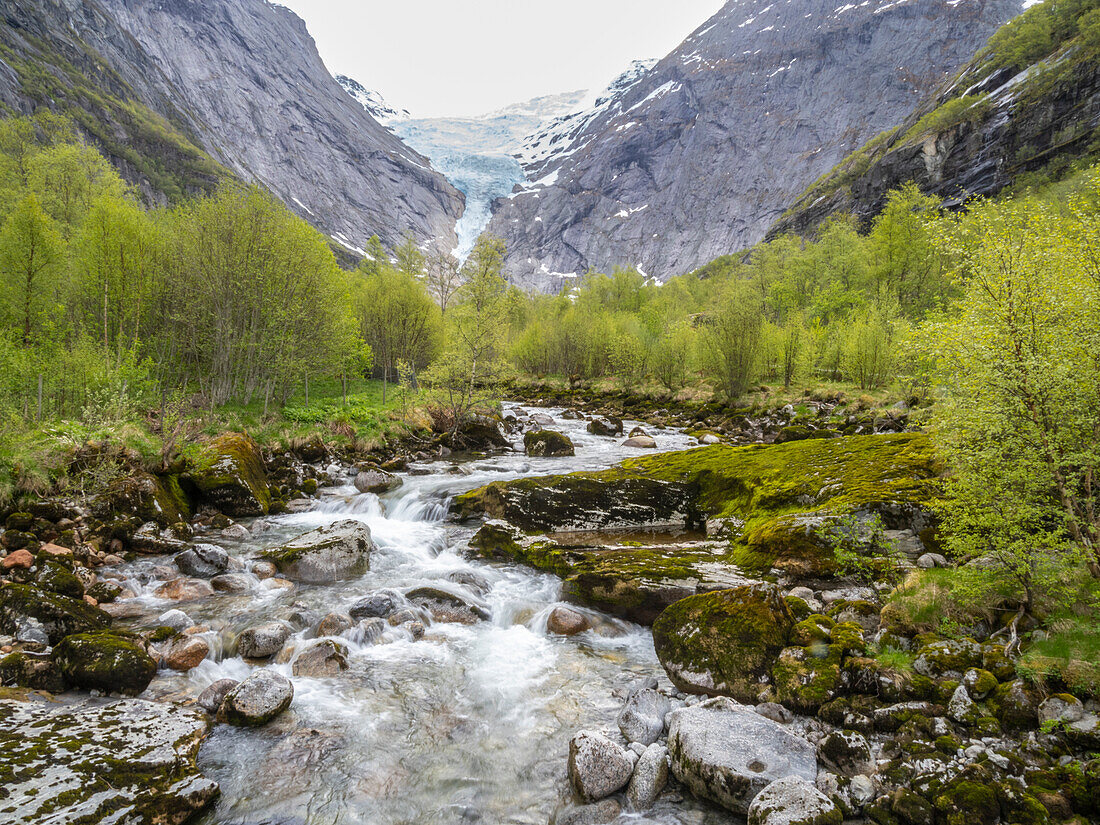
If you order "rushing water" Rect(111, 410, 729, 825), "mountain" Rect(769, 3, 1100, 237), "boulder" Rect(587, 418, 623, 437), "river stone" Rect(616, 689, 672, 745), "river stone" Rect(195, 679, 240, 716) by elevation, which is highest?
"mountain" Rect(769, 3, 1100, 237)

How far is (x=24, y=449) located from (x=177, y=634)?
655 centimetres

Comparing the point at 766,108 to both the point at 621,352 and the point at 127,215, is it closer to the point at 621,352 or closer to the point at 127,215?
the point at 621,352

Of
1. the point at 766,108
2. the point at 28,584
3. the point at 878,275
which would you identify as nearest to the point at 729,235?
the point at 766,108

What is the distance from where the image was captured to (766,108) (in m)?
194

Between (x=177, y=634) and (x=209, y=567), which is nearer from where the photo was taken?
(x=177, y=634)

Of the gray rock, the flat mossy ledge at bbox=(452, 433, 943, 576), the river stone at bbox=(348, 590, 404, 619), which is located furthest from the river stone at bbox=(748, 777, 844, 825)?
the river stone at bbox=(348, 590, 404, 619)

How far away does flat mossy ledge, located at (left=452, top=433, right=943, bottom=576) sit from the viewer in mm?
9016

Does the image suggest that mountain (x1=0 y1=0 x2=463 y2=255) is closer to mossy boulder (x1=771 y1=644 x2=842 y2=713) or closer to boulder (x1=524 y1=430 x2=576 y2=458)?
boulder (x1=524 y1=430 x2=576 y2=458)

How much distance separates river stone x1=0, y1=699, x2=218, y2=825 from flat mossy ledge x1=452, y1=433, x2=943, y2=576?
8.36m

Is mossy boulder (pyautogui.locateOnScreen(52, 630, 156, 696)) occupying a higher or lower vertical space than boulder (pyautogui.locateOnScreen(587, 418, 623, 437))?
lower

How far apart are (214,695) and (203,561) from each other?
5.15 metres

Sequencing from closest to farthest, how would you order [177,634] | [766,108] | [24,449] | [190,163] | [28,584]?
[28,584]
[177,634]
[24,449]
[190,163]
[766,108]

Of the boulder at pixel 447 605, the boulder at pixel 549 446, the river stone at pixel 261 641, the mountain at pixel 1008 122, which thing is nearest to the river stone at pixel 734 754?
the boulder at pixel 447 605

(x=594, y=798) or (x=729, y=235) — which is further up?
(x=729, y=235)
